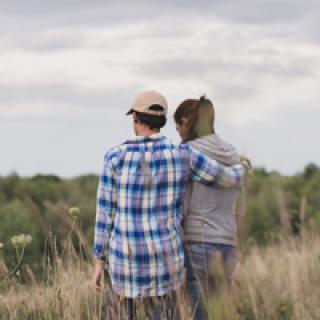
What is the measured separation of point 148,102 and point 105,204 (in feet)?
1.82

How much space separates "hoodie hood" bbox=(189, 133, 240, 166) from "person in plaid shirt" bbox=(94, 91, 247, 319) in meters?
0.20

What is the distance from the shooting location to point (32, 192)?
28.7 meters

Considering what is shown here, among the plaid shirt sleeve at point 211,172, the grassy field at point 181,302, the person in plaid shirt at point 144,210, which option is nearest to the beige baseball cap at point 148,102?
the person in plaid shirt at point 144,210

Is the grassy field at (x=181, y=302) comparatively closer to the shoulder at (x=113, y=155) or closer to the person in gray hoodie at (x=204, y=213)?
the person in gray hoodie at (x=204, y=213)

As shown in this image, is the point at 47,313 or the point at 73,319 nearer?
the point at 73,319

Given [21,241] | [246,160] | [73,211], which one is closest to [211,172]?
[246,160]

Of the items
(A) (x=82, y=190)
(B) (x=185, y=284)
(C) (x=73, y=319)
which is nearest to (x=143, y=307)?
(B) (x=185, y=284)

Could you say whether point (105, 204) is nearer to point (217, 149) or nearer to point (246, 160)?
point (217, 149)

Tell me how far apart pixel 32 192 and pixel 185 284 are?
24421 millimetres

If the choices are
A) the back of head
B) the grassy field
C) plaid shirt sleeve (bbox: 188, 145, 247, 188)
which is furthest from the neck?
the grassy field

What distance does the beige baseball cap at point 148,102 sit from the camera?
4.36m

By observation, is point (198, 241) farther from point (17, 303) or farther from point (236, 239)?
point (17, 303)

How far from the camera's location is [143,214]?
434cm

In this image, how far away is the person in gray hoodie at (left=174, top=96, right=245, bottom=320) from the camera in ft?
15.1
